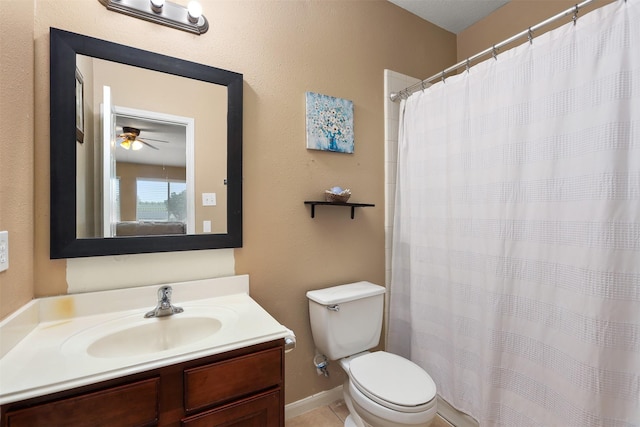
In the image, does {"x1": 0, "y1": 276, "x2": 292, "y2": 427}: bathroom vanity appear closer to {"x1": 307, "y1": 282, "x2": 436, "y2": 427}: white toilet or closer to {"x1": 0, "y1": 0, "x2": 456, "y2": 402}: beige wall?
{"x1": 0, "y1": 0, "x2": 456, "y2": 402}: beige wall

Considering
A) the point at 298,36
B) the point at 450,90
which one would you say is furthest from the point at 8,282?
the point at 450,90

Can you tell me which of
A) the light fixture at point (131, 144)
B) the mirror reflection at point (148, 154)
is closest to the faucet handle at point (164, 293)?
the mirror reflection at point (148, 154)

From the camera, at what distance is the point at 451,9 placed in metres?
2.06

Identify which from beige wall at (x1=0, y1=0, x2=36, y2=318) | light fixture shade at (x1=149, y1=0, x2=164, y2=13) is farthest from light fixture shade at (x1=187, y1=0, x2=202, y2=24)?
beige wall at (x1=0, y1=0, x2=36, y2=318)

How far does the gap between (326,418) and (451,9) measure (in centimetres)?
278

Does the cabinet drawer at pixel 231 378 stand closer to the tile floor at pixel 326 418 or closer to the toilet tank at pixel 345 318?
the toilet tank at pixel 345 318

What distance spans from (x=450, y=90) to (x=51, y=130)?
184 centimetres

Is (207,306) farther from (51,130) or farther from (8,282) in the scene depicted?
(51,130)

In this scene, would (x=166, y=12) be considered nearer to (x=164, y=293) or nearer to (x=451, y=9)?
(x=164, y=293)

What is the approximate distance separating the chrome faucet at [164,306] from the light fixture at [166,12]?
3.84 feet

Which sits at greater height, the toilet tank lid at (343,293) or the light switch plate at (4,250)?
the light switch plate at (4,250)

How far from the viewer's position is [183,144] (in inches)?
53.6

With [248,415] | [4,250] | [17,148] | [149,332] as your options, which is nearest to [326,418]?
[248,415]

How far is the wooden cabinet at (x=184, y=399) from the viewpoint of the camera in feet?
2.46
